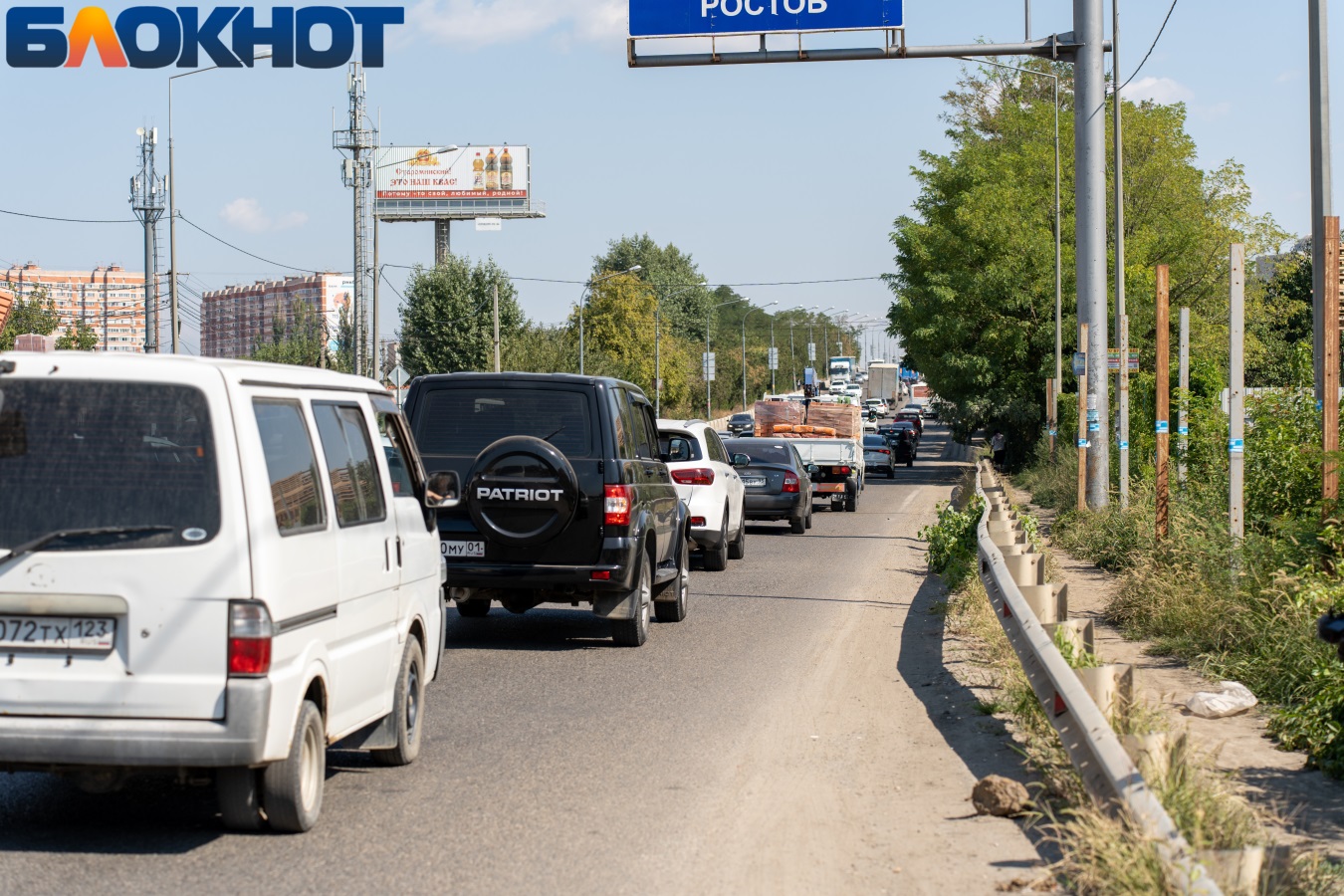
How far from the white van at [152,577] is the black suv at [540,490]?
16.7ft

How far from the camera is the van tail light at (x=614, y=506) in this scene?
11.1m

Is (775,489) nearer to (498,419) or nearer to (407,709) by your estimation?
(498,419)

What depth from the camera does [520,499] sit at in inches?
435

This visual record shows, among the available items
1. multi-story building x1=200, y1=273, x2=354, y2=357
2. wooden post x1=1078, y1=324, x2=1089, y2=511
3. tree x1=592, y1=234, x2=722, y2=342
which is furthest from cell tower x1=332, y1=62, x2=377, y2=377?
multi-story building x1=200, y1=273, x2=354, y2=357

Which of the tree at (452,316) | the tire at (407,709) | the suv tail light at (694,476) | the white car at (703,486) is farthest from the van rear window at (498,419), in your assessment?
the tree at (452,316)

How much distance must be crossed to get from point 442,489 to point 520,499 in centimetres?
328

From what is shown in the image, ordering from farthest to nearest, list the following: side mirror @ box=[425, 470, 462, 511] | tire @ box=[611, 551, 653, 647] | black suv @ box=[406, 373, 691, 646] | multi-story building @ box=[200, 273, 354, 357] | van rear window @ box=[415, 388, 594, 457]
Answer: multi-story building @ box=[200, 273, 354, 357] → tire @ box=[611, 551, 653, 647] → van rear window @ box=[415, 388, 594, 457] → black suv @ box=[406, 373, 691, 646] → side mirror @ box=[425, 470, 462, 511]

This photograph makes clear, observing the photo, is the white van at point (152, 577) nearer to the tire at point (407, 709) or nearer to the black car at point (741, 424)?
the tire at point (407, 709)

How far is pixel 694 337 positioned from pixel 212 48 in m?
118

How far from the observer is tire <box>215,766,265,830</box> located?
19.2 feet

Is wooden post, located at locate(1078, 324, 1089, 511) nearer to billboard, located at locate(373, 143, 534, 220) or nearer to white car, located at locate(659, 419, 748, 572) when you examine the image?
white car, located at locate(659, 419, 748, 572)

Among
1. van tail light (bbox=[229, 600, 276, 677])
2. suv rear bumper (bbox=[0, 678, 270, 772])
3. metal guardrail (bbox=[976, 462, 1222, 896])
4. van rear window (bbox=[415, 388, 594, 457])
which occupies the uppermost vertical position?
van rear window (bbox=[415, 388, 594, 457])

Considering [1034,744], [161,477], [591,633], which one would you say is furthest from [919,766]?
[591,633]

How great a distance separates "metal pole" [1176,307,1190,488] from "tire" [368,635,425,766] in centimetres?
966
